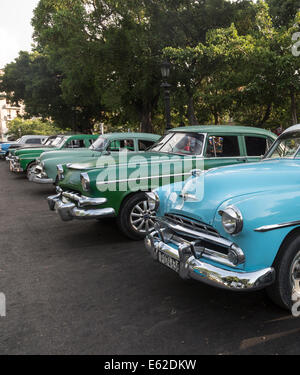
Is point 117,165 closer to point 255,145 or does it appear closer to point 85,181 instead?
point 85,181

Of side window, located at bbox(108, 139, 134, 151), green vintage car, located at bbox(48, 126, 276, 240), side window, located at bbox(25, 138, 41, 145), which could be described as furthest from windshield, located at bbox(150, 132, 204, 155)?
side window, located at bbox(25, 138, 41, 145)

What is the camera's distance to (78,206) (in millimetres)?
5773

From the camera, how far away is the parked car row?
3.19 m

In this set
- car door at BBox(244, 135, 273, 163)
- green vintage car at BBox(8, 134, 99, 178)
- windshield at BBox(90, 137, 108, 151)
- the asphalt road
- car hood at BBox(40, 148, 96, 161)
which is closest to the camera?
the asphalt road

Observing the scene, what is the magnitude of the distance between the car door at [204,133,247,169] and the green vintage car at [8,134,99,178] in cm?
704

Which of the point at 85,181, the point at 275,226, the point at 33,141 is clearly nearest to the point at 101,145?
the point at 85,181

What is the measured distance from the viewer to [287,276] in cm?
328

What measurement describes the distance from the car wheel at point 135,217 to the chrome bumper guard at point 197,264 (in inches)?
68.3

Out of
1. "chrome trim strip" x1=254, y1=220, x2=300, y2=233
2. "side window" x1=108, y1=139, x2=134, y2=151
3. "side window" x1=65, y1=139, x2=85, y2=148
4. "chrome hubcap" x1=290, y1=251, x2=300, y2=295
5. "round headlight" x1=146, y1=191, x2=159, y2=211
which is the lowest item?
"chrome hubcap" x1=290, y1=251, x2=300, y2=295

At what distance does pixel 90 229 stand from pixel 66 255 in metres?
1.52

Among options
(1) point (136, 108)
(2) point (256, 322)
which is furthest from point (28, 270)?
(1) point (136, 108)

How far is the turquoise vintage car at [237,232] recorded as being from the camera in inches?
125

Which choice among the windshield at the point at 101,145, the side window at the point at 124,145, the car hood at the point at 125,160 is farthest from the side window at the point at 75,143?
the car hood at the point at 125,160

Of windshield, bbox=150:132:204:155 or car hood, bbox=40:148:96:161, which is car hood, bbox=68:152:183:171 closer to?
windshield, bbox=150:132:204:155
